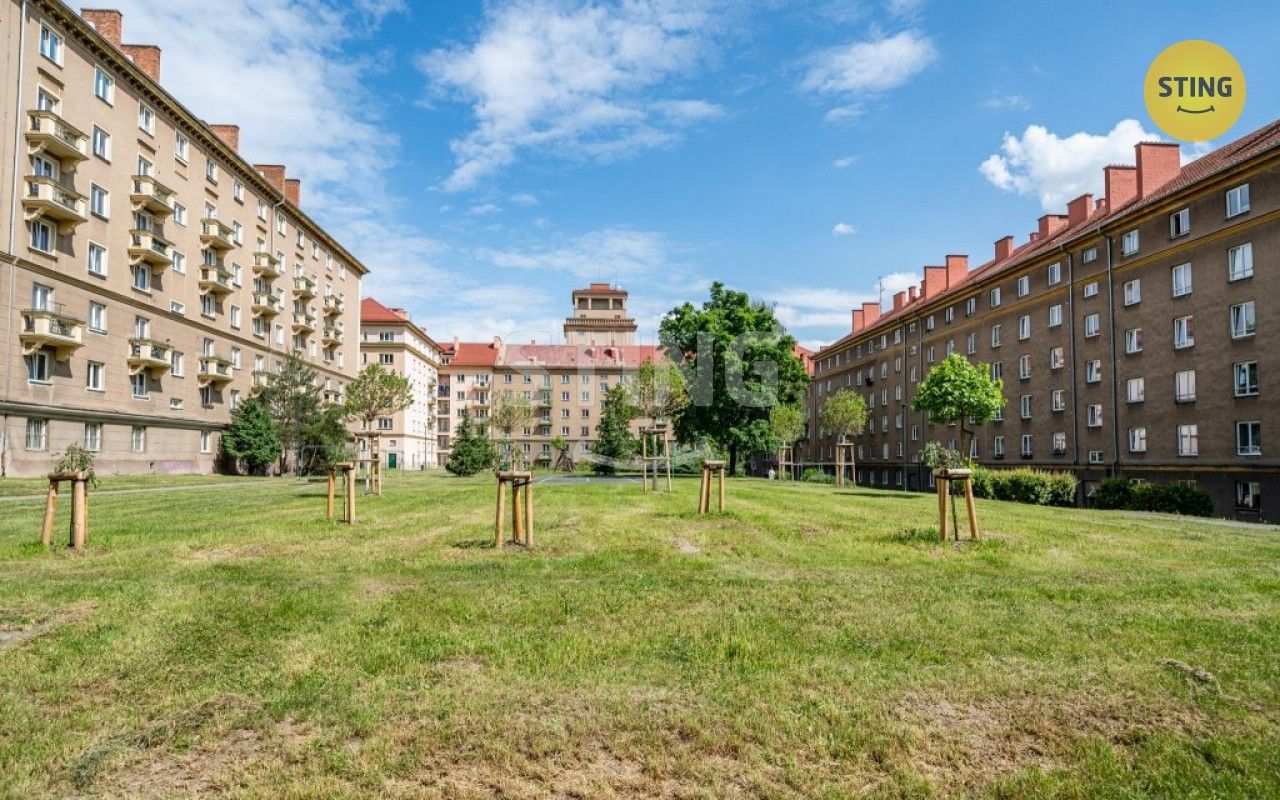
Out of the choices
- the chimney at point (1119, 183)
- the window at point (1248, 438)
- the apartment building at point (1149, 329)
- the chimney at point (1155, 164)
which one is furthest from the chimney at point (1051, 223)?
the window at point (1248, 438)

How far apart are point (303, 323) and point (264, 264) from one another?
8018 millimetres

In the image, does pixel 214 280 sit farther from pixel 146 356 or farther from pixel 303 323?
pixel 303 323

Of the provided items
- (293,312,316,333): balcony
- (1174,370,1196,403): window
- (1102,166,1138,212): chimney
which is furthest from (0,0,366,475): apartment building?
(1102,166,1138,212): chimney

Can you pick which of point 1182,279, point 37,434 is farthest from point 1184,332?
point 37,434

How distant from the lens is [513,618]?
21.6 feet

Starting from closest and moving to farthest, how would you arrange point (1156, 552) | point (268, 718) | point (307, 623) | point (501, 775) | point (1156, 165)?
point (501, 775), point (268, 718), point (307, 623), point (1156, 552), point (1156, 165)

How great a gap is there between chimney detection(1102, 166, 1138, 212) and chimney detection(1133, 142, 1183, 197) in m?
1.82

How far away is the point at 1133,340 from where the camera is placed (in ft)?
115

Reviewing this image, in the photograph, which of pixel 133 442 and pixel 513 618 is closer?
pixel 513 618

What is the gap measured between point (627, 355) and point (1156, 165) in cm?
7578

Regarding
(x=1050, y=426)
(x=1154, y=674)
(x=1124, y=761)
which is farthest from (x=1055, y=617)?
(x=1050, y=426)

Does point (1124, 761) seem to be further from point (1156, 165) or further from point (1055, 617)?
point (1156, 165)

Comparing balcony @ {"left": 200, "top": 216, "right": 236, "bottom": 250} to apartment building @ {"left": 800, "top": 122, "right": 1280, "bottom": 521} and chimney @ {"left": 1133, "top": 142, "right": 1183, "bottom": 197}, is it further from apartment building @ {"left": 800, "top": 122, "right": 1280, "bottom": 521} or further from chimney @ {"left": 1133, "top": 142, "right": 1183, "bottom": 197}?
chimney @ {"left": 1133, "top": 142, "right": 1183, "bottom": 197}

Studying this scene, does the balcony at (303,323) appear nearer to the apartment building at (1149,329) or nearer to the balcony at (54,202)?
the balcony at (54,202)
